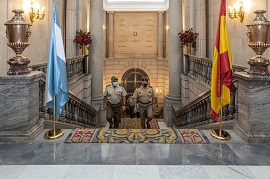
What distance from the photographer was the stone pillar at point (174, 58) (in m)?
13.1

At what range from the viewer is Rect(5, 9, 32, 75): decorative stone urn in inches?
169

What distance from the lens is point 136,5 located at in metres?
23.2

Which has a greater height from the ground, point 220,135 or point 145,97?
point 145,97

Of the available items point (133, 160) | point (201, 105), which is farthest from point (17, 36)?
point (201, 105)

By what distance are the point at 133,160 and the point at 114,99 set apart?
4825 mm

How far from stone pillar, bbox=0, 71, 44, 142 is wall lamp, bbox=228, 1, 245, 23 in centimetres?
656

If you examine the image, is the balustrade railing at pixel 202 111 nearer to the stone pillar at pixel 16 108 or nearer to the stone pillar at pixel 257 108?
the stone pillar at pixel 257 108

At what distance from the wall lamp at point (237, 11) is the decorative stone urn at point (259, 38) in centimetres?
404

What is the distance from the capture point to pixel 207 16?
1259cm

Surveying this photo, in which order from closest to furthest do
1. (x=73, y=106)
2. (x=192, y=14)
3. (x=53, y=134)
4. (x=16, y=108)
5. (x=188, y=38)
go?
1. (x=16, y=108)
2. (x=53, y=134)
3. (x=73, y=106)
4. (x=188, y=38)
5. (x=192, y=14)

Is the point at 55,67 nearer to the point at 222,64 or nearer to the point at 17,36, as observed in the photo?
the point at 17,36

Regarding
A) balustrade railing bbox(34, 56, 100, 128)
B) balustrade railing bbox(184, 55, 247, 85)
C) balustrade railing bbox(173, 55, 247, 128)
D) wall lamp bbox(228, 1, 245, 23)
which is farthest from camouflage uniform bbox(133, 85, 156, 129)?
wall lamp bbox(228, 1, 245, 23)

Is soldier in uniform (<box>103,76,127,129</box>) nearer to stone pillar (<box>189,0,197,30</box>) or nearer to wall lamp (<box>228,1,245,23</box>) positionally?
wall lamp (<box>228,1,245,23</box>)

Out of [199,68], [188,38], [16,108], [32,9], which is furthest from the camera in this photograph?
[188,38]
